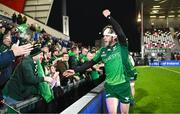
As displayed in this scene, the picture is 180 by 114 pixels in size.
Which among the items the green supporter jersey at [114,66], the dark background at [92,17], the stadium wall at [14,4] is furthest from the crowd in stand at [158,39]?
the green supporter jersey at [114,66]

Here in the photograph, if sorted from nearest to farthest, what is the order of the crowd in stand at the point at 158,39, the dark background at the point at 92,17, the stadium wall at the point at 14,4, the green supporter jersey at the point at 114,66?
the green supporter jersey at the point at 114,66 < the stadium wall at the point at 14,4 < the dark background at the point at 92,17 < the crowd in stand at the point at 158,39

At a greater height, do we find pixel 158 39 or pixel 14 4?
pixel 14 4

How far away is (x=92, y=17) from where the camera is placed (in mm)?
57781

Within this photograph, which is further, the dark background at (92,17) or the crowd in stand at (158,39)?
the crowd in stand at (158,39)

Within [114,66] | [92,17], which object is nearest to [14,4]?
[114,66]

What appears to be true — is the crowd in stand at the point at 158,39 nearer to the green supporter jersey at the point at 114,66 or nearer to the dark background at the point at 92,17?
the dark background at the point at 92,17

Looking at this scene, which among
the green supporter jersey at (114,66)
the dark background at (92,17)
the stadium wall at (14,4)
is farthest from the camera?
the dark background at (92,17)

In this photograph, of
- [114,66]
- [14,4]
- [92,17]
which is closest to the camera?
[114,66]

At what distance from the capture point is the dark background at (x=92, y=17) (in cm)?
4810

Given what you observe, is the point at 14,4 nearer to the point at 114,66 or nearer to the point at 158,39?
the point at 114,66

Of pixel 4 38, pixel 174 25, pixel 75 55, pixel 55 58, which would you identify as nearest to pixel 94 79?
pixel 75 55

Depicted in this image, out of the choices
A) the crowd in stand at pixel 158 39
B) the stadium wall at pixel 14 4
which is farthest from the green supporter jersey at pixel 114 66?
the crowd in stand at pixel 158 39

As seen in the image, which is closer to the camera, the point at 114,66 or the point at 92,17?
the point at 114,66

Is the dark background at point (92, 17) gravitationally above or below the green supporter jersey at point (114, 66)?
above
